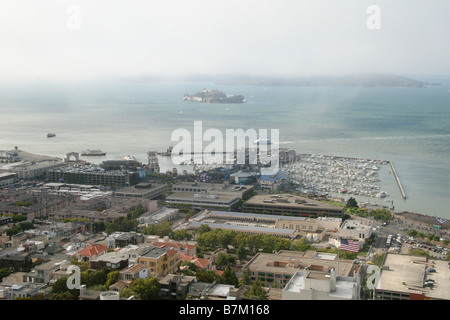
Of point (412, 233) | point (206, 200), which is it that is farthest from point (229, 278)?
point (206, 200)

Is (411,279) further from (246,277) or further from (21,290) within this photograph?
(21,290)

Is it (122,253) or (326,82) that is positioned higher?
(326,82)

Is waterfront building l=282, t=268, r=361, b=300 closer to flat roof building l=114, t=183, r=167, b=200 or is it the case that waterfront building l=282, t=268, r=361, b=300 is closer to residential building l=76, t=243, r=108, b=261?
residential building l=76, t=243, r=108, b=261

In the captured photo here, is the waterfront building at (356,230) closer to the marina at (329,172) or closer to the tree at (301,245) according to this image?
the tree at (301,245)

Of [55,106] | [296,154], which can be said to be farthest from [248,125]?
[55,106]

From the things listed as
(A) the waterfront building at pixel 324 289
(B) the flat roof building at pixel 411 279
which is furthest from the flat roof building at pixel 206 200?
(A) the waterfront building at pixel 324 289

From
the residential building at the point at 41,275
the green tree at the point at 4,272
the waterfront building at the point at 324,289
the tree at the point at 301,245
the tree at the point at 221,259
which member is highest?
the waterfront building at the point at 324,289

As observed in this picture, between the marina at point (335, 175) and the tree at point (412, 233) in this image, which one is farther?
the marina at point (335, 175)
